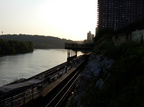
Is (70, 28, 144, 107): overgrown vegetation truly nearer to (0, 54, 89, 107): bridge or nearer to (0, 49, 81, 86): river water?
(0, 54, 89, 107): bridge

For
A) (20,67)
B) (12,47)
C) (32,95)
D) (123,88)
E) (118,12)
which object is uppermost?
(118,12)

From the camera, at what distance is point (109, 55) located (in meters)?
14.6

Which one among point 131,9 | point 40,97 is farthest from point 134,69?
point 131,9

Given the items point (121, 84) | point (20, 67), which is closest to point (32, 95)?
point (121, 84)

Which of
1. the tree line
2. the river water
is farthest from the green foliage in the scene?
the tree line

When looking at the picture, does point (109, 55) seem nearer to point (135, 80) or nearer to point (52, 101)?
point (135, 80)

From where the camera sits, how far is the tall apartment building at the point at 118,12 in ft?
390

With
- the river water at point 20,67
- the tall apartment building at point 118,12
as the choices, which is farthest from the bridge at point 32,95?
the tall apartment building at point 118,12

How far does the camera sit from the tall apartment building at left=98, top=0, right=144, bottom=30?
390 ft

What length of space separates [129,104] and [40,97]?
11647 millimetres

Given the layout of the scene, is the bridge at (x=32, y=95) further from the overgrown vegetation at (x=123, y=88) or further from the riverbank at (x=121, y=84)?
the overgrown vegetation at (x=123, y=88)

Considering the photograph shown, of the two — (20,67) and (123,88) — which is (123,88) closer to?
(123,88)

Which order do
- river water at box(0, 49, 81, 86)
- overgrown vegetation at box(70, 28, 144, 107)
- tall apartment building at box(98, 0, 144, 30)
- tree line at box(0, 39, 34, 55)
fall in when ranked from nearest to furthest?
overgrown vegetation at box(70, 28, 144, 107) < river water at box(0, 49, 81, 86) < tall apartment building at box(98, 0, 144, 30) < tree line at box(0, 39, 34, 55)

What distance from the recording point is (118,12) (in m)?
123
